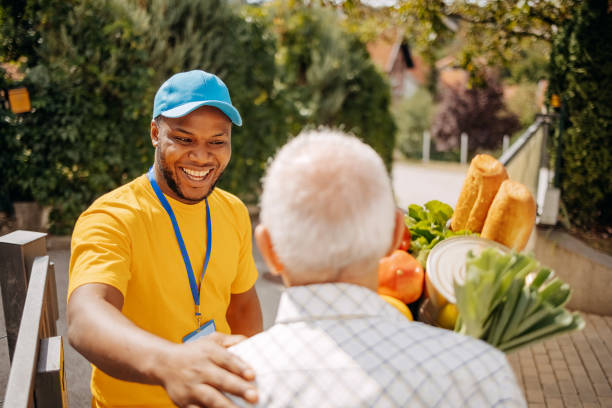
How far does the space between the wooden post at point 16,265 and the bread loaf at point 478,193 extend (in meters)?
1.86

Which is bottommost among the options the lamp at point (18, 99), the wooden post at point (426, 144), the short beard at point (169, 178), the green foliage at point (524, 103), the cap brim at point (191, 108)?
the wooden post at point (426, 144)

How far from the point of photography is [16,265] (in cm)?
222

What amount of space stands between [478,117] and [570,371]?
2831 cm

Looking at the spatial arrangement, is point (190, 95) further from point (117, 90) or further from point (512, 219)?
point (117, 90)

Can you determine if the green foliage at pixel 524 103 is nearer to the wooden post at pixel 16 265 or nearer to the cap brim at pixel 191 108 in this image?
the cap brim at pixel 191 108

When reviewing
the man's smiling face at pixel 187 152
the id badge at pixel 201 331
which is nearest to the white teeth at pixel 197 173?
the man's smiling face at pixel 187 152

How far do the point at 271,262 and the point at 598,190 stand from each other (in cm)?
A: 613

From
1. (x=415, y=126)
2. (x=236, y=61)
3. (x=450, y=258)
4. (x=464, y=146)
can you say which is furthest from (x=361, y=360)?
(x=415, y=126)

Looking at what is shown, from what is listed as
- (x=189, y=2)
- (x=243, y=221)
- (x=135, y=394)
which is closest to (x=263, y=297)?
(x=243, y=221)

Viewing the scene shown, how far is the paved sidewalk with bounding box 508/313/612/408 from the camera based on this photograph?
13.0 feet

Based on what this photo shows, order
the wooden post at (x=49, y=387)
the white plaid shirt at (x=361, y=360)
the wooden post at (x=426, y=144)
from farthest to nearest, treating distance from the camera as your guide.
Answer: the wooden post at (x=426, y=144) → the wooden post at (x=49, y=387) → the white plaid shirt at (x=361, y=360)

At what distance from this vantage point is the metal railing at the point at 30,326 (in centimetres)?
151

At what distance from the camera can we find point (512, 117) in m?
30.5

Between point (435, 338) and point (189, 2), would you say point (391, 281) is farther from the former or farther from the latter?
point (189, 2)
